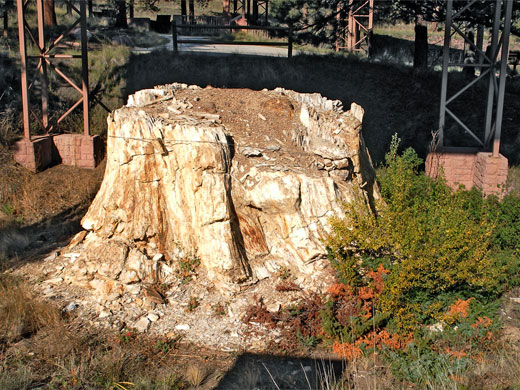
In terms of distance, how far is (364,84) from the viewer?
62.7ft

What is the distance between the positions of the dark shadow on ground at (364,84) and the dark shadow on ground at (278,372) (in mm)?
8972

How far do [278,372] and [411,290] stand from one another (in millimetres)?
2086

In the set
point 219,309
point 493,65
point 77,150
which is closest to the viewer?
point 219,309

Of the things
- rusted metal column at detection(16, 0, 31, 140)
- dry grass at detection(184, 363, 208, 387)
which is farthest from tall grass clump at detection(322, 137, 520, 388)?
rusted metal column at detection(16, 0, 31, 140)

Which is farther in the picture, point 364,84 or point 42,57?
point 364,84

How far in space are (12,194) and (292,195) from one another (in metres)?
5.84

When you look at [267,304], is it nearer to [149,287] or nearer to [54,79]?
[149,287]

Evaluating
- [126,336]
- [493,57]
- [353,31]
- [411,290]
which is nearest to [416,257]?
[411,290]

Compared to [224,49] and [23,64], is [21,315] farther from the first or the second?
[224,49]

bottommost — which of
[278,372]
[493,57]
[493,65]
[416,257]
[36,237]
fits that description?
[278,372]

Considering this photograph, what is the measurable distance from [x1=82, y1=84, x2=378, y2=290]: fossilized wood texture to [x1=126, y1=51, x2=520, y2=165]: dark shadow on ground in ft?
23.1

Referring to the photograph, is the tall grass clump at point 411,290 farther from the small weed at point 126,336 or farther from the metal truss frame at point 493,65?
the metal truss frame at point 493,65

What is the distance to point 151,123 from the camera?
8891 millimetres

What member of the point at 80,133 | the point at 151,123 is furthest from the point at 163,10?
the point at 151,123
